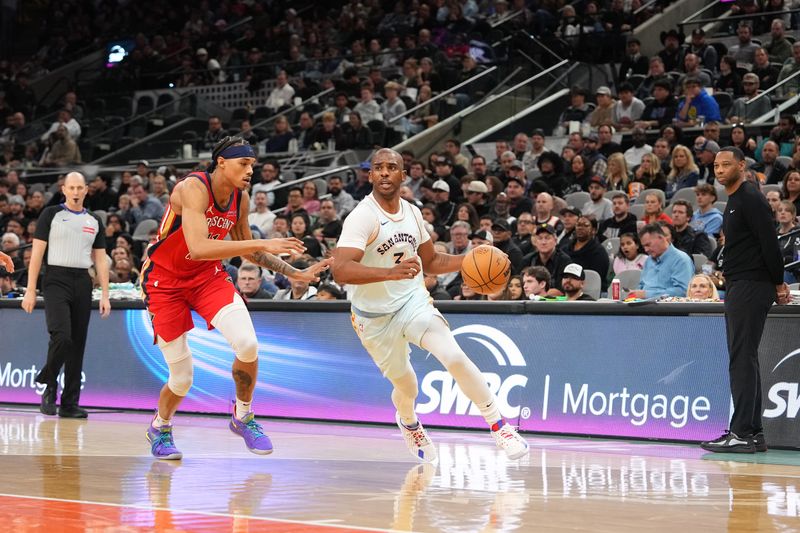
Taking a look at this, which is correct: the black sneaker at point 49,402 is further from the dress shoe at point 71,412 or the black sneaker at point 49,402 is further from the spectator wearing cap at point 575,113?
the spectator wearing cap at point 575,113

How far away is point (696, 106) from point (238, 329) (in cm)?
1087

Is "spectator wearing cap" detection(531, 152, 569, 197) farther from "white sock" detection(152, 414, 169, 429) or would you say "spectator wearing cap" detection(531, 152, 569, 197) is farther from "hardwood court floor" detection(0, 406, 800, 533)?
"white sock" detection(152, 414, 169, 429)

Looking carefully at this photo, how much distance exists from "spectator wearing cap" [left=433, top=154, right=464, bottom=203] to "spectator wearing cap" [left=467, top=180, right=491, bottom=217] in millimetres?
747

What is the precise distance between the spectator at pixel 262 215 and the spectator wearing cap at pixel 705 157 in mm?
6126

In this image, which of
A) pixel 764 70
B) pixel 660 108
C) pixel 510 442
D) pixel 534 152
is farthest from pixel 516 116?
pixel 510 442

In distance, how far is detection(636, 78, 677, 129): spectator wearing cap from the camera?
56.1 feet

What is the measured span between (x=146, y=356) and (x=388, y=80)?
1204cm

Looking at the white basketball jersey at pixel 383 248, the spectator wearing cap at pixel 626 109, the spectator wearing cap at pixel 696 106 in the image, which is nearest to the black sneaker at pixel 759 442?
the white basketball jersey at pixel 383 248

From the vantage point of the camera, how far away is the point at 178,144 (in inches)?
931

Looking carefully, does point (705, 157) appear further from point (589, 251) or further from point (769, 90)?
point (589, 251)

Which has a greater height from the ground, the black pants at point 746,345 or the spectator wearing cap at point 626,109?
the spectator wearing cap at point 626,109

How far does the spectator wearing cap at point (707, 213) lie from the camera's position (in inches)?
507

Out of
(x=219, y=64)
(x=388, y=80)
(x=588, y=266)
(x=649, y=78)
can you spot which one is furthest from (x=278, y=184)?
(x=219, y=64)

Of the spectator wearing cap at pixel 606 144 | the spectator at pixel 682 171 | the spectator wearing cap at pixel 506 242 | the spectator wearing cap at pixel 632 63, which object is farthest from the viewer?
the spectator wearing cap at pixel 632 63
